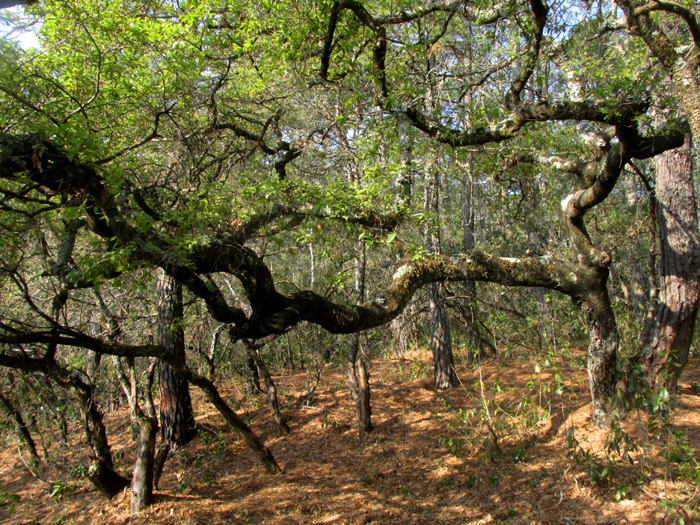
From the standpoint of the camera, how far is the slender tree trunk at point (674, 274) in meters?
5.59

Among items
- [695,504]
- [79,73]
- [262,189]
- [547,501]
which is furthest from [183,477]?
[695,504]

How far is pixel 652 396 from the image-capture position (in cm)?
470

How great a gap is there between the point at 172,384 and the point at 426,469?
4.54m

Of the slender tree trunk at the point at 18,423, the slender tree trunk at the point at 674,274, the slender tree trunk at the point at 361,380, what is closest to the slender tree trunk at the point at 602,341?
the slender tree trunk at the point at 674,274

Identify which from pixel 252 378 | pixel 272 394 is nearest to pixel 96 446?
pixel 272 394

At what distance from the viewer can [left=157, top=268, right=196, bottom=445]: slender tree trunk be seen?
737 cm

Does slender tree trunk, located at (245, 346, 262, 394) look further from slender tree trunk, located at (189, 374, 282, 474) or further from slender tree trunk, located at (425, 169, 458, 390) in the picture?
slender tree trunk, located at (425, 169, 458, 390)

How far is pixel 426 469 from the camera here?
606 cm

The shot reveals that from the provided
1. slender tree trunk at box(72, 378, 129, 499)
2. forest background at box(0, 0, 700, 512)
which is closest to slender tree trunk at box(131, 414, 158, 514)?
forest background at box(0, 0, 700, 512)

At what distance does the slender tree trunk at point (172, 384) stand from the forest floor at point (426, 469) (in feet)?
1.21

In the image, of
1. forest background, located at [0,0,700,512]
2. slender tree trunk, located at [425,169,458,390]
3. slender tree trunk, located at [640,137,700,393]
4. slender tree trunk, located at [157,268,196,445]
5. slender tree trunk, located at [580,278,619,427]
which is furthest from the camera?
slender tree trunk, located at [425,169,458,390]

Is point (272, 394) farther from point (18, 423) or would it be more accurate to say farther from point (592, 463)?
point (592, 463)

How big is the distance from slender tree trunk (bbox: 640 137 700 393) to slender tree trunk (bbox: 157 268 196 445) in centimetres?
719

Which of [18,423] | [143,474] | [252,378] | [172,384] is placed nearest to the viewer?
[143,474]
